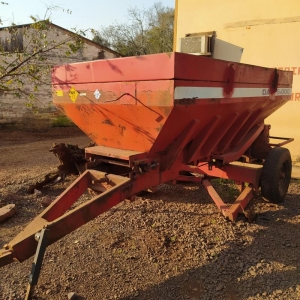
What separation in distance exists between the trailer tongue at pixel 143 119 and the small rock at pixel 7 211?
146 centimetres

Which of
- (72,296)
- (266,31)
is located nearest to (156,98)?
(72,296)

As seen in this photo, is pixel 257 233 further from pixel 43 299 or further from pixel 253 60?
pixel 253 60

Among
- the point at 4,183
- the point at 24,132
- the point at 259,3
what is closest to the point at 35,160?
the point at 4,183

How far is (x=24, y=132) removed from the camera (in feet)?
39.2

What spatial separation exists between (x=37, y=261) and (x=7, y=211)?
2122 mm

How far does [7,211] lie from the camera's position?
420 centimetres

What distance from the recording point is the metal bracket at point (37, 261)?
2.34 m

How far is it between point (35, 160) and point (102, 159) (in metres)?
4.80

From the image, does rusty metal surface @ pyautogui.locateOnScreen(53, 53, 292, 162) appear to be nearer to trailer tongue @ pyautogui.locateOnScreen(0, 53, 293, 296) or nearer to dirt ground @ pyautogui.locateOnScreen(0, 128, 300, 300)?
trailer tongue @ pyautogui.locateOnScreen(0, 53, 293, 296)

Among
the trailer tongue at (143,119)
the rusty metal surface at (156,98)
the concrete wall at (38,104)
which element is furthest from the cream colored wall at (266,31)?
the concrete wall at (38,104)

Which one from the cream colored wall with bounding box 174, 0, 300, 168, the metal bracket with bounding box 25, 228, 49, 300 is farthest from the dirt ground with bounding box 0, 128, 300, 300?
the cream colored wall with bounding box 174, 0, 300, 168

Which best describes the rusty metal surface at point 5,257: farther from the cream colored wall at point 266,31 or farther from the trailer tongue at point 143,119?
the cream colored wall at point 266,31

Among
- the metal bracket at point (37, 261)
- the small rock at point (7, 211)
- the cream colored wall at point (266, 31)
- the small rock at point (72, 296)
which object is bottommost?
the small rock at point (72, 296)

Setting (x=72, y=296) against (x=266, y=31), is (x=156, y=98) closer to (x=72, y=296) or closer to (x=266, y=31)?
(x=72, y=296)
